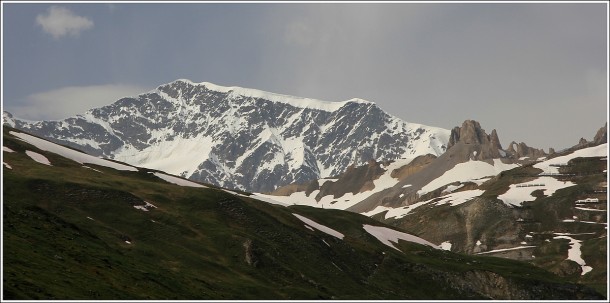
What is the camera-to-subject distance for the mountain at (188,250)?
89688 millimetres

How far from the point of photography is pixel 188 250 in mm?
123688

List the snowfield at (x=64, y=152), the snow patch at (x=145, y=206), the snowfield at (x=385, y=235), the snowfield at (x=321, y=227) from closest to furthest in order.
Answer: the snow patch at (x=145, y=206) → the snowfield at (x=321, y=227) → the snowfield at (x=64, y=152) → the snowfield at (x=385, y=235)

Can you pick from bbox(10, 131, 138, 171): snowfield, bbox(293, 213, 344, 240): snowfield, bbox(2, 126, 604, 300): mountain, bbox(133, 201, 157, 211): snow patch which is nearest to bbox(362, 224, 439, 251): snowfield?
bbox(2, 126, 604, 300): mountain

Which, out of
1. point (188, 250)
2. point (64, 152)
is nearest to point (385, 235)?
point (188, 250)

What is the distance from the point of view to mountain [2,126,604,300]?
8969 centimetres

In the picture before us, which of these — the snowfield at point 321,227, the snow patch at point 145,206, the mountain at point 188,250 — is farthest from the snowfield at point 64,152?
the snowfield at point 321,227

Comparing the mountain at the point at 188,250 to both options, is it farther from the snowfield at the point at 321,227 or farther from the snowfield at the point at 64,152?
the snowfield at the point at 64,152

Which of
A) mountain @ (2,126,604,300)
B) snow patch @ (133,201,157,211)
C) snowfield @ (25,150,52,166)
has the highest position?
snowfield @ (25,150,52,166)

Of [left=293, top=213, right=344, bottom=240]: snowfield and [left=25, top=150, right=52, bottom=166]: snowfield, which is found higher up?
[left=25, top=150, right=52, bottom=166]: snowfield

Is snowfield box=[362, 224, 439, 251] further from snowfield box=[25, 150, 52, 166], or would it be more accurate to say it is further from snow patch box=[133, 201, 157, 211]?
snowfield box=[25, 150, 52, 166]

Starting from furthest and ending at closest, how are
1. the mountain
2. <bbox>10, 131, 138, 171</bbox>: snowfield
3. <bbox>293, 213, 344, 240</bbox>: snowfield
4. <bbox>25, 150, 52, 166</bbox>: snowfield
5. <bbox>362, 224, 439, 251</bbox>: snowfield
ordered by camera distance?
<bbox>362, 224, 439, 251</bbox>: snowfield < <bbox>10, 131, 138, 171</bbox>: snowfield < <bbox>293, 213, 344, 240</bbox>: snowfield < <bbox>25, 150, 52, 166</bbox>: snowfield < the mountain

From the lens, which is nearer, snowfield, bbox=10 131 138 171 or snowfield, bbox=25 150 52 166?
snowfield, bbox=25 150 52 166

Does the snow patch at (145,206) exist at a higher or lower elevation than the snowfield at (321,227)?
higher

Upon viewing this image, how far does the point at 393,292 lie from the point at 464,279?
24.1 meters
